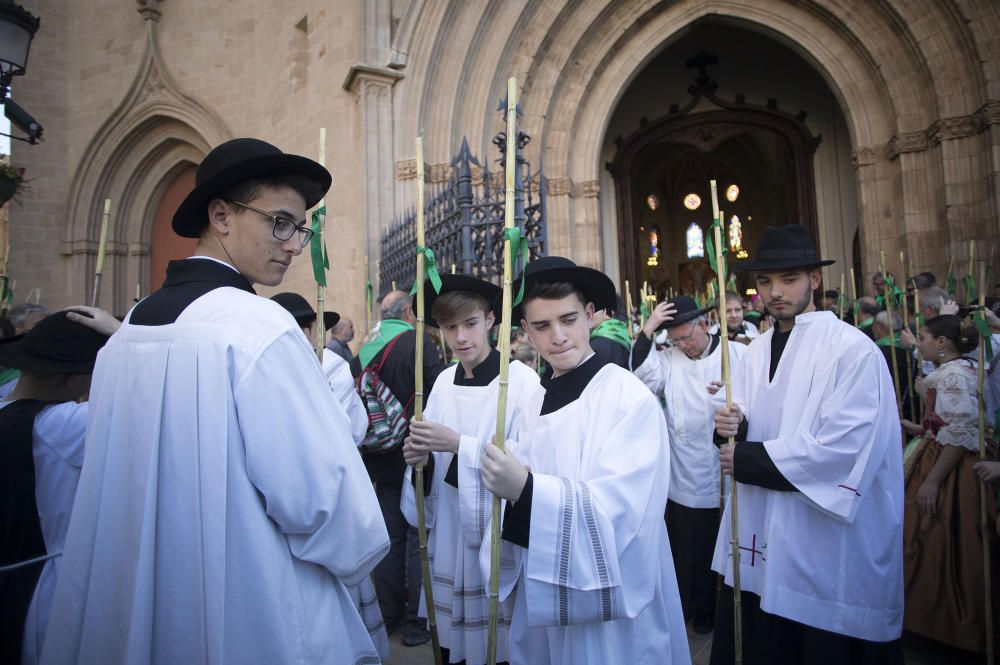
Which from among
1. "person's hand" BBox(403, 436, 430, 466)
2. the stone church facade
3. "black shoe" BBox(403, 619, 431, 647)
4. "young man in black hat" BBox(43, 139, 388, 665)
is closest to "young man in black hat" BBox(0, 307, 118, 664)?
"young man in black hat" BBox(43, 139, 388, 665)

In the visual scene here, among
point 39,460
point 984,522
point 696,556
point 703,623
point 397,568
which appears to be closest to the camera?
point 39,460

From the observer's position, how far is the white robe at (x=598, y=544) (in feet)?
5.90

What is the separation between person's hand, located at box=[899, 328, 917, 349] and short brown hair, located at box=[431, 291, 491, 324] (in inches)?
178

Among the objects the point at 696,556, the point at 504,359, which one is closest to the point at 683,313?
the point at 696,556

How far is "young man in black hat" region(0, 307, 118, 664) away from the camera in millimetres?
1895

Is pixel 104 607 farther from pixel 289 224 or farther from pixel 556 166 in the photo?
pixel 556 166

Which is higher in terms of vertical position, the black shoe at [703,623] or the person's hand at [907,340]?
the person's hand at [907,340]

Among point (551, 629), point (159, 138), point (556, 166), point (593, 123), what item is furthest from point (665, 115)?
point (551, 629)

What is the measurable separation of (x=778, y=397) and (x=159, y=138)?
1551 centimetres

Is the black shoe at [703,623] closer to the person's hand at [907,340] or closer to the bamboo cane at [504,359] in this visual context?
the bamboo cane at [504,359]

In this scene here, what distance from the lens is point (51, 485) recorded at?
197 centimetres

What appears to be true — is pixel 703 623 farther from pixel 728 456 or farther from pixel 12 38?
pixel 12 38

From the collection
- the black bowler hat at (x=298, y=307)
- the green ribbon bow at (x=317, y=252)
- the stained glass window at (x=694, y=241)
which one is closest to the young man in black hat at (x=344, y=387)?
the black bowler hat at (x=298, y=307)

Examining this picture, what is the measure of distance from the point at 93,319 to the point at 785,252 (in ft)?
9.32
